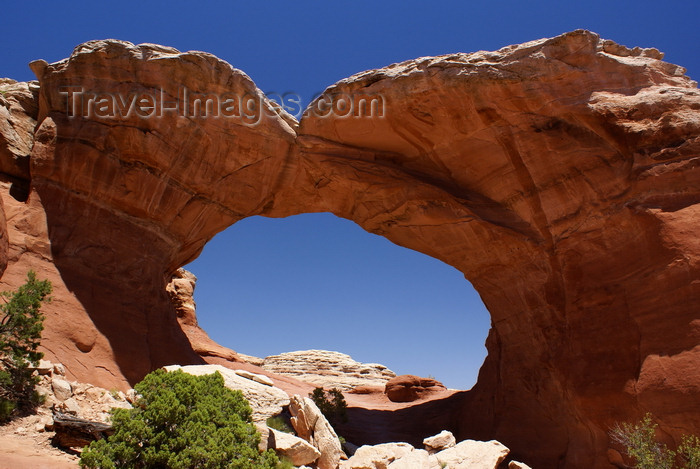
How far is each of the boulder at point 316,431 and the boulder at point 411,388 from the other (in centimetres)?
1549

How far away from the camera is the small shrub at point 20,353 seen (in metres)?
11.2

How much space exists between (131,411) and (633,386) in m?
11.5

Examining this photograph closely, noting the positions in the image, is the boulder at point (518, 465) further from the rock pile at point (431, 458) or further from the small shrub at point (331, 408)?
the small shrub at point (331, 408)

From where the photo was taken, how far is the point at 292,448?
12.1 metres

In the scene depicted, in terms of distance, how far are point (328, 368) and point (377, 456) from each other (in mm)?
24972

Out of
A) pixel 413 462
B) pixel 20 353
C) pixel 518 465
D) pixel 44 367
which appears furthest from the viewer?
pixel 518 465

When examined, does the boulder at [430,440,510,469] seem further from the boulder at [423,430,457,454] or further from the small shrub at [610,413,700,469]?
the small shrub at [610,413,700,469]

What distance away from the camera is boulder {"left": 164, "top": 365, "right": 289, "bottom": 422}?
15.2 meters

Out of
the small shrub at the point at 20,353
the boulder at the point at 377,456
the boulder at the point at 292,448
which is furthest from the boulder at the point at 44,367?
Answer: the boulder at the point at 377,456

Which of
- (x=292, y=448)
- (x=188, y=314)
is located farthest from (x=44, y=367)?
(x=188, y=314)

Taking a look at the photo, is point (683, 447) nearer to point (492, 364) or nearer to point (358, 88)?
point (492, 364)

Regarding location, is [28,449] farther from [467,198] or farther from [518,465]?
[467,198]

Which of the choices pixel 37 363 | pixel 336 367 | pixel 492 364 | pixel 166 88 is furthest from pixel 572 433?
pixel 336 367

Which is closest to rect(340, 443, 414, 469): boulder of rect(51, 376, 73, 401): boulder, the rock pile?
the rock pile
